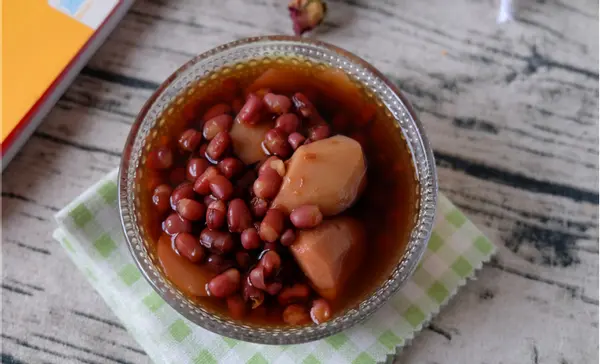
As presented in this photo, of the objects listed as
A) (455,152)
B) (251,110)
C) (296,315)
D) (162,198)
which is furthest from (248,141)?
(455,152)

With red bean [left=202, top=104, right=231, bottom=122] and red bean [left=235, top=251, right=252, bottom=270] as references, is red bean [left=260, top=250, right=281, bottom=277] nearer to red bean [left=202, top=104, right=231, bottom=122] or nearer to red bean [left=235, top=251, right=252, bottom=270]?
red bean [left=235, top=251, right=252, bottom=270]

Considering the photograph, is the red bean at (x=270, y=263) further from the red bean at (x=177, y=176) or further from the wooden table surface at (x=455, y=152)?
the wooden table surface at (x=455, y=152)

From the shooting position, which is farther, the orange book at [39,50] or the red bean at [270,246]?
the orange book at [39,50]

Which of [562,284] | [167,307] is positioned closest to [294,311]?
[167,307]

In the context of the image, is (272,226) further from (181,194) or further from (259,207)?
(181,194)

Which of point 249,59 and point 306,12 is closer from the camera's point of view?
point 249,59

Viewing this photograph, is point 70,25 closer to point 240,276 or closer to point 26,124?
point 26,124

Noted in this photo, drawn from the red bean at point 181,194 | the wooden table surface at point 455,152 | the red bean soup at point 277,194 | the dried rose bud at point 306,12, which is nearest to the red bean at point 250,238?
the red bean soup at point 277,194
